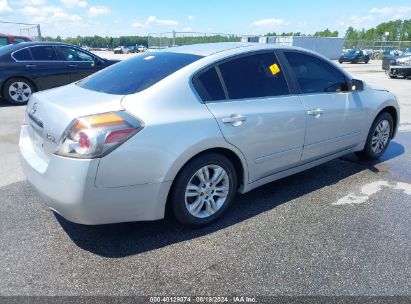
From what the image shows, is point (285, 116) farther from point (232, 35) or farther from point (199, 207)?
point (232, 35)

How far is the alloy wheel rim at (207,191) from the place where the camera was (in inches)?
121

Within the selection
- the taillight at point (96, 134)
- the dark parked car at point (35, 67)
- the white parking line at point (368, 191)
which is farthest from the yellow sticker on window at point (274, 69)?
the dark parked car at point (35, 67)

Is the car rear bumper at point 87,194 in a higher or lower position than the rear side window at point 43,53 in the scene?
lower

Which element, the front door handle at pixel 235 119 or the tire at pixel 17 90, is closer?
the front door handle at pixel 235 119

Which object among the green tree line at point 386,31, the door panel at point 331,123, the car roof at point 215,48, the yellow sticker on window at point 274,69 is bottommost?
the door panel at point 331,123

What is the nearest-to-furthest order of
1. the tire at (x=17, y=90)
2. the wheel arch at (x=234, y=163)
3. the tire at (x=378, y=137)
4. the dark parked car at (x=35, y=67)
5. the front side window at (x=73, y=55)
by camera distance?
the wheel arch at (x=234, y=163) → the tire at (x=378, y=137) → the dark parked car at (x=35, y=67) → the tire at (x=17, y=90) → the front side window at (x=73, y=55)

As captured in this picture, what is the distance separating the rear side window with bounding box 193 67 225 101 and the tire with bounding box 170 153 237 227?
50cm

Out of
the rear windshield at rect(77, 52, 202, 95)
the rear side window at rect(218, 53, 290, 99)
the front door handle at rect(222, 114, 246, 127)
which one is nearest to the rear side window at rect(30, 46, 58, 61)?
the rear windshield at rect(77, 52, 202, 95)

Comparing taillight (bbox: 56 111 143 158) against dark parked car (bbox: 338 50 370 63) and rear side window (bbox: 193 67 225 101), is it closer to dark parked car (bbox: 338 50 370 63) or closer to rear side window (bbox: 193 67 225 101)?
rear side window (bbox: 193 67 225 101)

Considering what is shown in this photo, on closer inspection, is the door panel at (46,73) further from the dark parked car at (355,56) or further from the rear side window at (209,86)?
the dark parked car at (355,56)

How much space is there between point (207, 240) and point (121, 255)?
0.72 m

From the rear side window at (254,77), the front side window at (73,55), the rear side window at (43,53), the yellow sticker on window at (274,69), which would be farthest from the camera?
the front side window at (73,55)

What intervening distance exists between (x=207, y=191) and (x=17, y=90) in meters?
7.64

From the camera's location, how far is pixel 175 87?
2939mm
